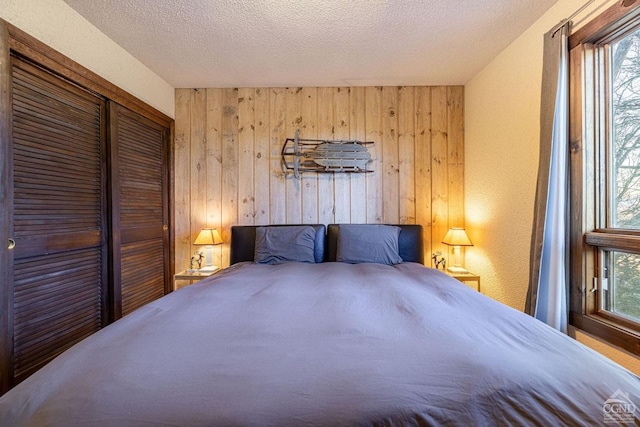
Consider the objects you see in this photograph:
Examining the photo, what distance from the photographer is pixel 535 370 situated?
0.76m

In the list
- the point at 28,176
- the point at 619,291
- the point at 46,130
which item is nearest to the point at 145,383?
the point at 28,176

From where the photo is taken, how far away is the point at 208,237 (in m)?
2.61

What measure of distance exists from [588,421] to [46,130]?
2778 mm

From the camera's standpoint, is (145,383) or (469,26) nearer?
(145,383)

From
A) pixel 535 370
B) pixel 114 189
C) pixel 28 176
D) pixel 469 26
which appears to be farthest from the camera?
pixel 114 189

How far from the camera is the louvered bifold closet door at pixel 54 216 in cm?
152

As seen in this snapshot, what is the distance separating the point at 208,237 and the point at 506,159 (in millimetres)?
2728

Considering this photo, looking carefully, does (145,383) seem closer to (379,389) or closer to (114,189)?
(379,389)

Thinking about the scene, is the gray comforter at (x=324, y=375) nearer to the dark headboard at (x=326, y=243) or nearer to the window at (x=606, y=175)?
the window at (x=606, y=175)

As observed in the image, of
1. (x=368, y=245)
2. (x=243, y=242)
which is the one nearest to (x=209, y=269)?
(x=243, y=242)

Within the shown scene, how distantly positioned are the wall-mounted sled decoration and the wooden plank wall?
0.07 meters

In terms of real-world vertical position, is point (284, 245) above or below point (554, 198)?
below

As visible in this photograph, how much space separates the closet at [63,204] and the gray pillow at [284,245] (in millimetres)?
1117

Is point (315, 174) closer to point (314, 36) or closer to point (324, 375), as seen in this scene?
point (314, 36)
